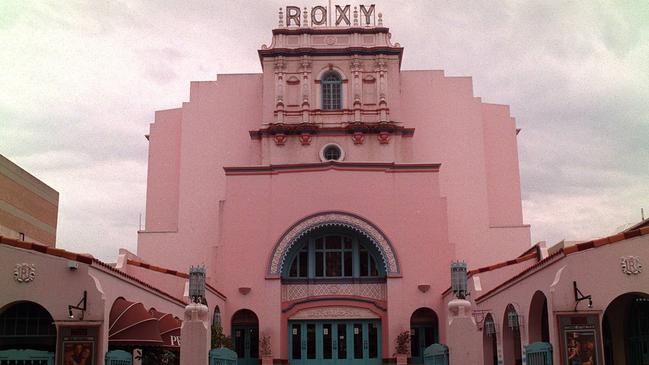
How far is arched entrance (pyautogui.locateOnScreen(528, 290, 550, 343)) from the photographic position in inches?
986

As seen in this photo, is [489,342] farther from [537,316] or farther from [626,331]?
[626,331]

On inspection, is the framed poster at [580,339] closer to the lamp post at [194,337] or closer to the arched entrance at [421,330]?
the lamp post at [194,337]

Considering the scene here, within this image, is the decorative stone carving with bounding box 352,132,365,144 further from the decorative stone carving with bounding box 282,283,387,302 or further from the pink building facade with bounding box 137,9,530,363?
the decorative stone carving with bounding box 282,283,387,302

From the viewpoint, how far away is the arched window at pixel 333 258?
37.7 metres

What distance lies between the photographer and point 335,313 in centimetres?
3700

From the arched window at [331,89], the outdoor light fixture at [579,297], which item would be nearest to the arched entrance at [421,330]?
the arched window at [331,89]

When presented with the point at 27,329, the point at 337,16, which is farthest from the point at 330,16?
the point at 27,329

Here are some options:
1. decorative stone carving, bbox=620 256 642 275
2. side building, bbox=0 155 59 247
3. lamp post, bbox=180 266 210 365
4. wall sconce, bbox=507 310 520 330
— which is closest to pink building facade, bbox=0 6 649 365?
decorative stone carving, bbox=620 256 642 275

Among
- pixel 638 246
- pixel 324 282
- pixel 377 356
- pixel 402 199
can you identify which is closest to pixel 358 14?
pixel 402 199

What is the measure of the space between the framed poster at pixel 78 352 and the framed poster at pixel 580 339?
12700 mm

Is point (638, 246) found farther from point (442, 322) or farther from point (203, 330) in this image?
point (442, 322)

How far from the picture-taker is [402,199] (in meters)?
38.1

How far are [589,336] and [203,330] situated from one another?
10.4m

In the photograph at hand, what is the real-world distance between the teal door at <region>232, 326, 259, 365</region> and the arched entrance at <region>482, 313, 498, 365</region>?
1066 cm
